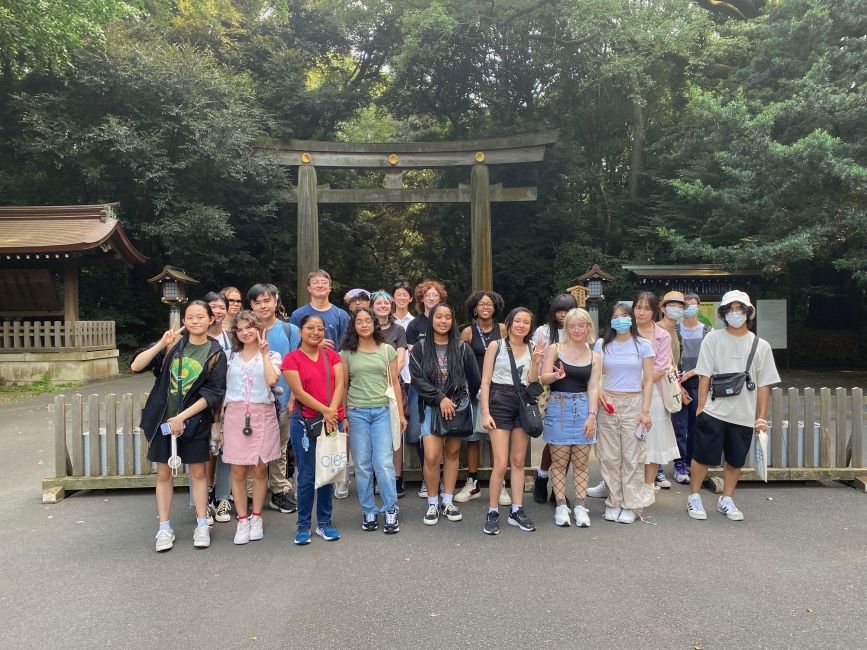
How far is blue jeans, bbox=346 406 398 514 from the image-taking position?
4.12 meters

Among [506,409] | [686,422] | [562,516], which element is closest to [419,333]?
[506,409]

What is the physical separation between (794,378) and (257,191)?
14.9 m

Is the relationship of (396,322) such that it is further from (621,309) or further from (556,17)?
(556,17)

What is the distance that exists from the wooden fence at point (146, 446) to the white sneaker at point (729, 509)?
2.09ft

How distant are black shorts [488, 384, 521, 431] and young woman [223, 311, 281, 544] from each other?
161 cm

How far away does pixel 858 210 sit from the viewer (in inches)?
404

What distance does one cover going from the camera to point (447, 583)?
337 centimetres

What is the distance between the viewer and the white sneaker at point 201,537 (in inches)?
153

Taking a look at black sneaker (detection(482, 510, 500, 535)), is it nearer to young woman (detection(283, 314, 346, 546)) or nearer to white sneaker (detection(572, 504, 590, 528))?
white sneaker (detection(572, 504, 590, 528))

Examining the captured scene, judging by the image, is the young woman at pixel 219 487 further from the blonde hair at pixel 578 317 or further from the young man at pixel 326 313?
the blonde hair at pixel 578 317

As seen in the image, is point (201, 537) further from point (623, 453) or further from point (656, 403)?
point (656, 403)

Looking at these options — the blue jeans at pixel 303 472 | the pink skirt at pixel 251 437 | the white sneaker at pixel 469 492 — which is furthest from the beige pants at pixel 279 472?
the white sneaker at pixel 469 492

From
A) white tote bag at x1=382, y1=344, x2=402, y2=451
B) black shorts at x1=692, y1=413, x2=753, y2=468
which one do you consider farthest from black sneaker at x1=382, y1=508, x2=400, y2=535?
black shorts at x1=692, y1=413, x2=753, y2=468

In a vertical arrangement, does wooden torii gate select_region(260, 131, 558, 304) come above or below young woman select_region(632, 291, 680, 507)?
above
